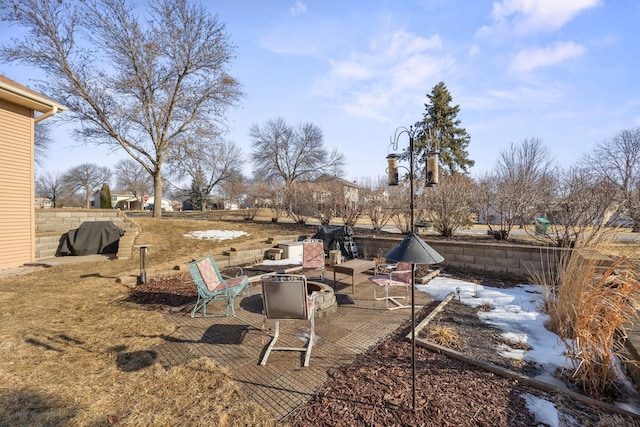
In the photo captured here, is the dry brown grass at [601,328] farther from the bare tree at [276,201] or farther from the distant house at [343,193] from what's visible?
the bare tree at [276,201]

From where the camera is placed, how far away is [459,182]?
10320mm

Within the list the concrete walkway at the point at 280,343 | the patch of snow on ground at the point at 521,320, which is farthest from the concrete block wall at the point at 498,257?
the concrete walkway at the point at 280,343

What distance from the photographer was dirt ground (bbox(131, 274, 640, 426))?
85.3 inches

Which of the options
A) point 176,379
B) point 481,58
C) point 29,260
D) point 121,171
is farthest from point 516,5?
point 121,171

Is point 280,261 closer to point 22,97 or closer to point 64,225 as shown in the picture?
point 64,225

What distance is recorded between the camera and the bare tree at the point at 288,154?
111 ft

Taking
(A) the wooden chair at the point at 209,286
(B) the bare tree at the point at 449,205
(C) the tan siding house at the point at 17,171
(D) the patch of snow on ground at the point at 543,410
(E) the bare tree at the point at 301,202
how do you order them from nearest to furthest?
(D) the patch of snow on ground at the point at 543,410, (A) the wooden chair at the point at 209,286, (C) the tan siding house at the point at 17,171, (B) the bare tree at the point at 449,205, (E) the bare tree at the point at 301,202

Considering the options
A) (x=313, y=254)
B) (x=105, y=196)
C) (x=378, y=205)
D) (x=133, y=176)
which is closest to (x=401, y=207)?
(x=378, y=205)

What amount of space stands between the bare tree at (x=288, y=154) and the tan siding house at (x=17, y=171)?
25842 millimetres

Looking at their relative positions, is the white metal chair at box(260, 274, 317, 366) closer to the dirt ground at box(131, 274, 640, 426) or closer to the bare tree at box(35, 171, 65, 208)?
the dirt ground at box(131, 274, 640, 426)

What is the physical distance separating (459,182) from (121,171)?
201 feet

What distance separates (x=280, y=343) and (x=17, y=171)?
9927 mm

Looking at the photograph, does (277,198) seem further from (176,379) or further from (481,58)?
(176,379)

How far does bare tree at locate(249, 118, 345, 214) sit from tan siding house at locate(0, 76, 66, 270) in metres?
25.8
